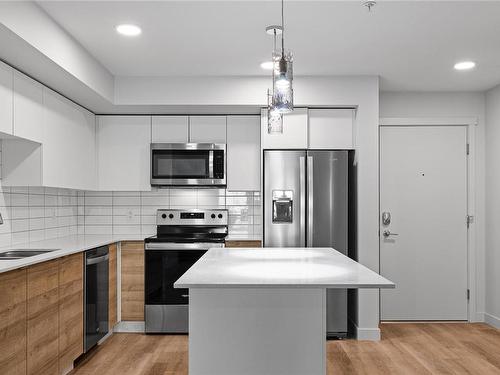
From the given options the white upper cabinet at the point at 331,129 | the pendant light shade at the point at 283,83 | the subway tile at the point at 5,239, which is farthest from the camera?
the white upper cabinet at the point at 331,129

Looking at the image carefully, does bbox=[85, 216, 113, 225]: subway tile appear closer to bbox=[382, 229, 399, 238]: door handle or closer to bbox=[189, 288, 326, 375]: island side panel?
bbox=[382, 229, 399, 238]: door handle

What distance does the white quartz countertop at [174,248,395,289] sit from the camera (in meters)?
2.12

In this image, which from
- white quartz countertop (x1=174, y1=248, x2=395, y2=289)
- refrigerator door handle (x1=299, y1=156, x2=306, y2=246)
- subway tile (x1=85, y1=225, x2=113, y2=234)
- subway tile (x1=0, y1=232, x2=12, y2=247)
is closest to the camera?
white quartz countertop (x1=174, y1=248, x2=395, y2=289)

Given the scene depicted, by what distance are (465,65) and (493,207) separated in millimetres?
1614

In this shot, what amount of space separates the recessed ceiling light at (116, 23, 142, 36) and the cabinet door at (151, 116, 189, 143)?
1.63 m

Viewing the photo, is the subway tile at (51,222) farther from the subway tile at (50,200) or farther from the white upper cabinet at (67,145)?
the white upper cabinet at (67,145)

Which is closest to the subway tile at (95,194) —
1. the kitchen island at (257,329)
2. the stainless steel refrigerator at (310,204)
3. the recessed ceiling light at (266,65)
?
the stainless steel refrigerator at (310,204)

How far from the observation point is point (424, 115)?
17.4 feet

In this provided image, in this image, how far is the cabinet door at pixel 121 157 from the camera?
5020mm

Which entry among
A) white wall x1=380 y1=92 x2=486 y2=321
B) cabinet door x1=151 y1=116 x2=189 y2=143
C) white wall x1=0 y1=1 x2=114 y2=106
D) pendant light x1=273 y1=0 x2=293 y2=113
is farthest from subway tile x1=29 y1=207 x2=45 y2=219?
white wall x1=380 y1=92 x2=486 y2=321

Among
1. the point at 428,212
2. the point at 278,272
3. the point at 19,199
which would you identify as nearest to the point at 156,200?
the point at 19,199

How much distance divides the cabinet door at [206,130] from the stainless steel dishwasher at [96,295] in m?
1.42

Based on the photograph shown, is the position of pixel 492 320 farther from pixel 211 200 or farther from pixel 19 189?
pixel 19 189

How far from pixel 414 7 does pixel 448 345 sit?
2.88m
